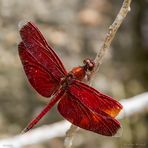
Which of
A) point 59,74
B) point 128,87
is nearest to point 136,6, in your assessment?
point 128,87

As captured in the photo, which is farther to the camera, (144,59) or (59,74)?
A: (144,59)

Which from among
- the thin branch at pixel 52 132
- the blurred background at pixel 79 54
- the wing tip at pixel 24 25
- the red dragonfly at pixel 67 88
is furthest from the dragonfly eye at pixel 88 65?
the blurred background at pixel 79 54

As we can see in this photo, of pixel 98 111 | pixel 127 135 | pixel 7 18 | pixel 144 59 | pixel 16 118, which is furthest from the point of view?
pixel 144 59

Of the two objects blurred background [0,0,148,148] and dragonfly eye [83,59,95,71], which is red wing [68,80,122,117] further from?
blurred background [0,0,148,148]

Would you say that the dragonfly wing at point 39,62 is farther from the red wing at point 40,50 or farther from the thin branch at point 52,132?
the thin branch at point 52,132

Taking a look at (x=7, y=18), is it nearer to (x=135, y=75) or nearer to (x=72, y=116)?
(x=135, y=75)

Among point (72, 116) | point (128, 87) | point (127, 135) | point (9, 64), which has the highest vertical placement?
point (72, 116)

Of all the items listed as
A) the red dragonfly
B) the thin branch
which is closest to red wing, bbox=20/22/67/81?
the red dragonfly
